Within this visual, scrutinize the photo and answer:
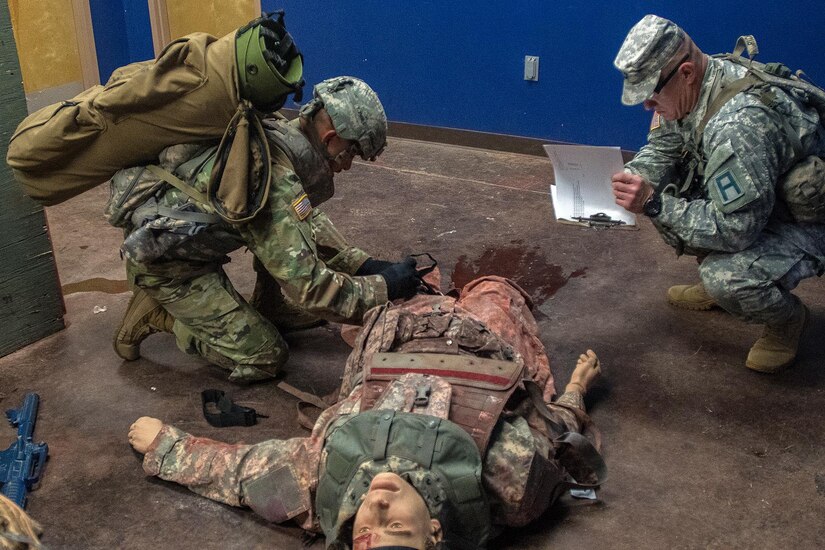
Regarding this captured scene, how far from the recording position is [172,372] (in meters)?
3.58

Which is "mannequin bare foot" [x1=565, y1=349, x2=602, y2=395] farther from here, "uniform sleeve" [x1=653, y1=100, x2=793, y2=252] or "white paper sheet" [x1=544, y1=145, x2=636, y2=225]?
"white paper sheet" [x1=544, y1=145, x2=636, y2=225]

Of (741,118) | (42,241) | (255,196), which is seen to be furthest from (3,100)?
(741,118)


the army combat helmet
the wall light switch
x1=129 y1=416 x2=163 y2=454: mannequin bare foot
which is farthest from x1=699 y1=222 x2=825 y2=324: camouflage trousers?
the wall light switch

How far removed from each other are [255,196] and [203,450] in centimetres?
89

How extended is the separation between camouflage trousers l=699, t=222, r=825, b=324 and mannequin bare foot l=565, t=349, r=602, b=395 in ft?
1.71

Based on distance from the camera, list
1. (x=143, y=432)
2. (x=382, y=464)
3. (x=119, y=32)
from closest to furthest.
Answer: (x=382, y=464) → (x=143, y=432) → (x=119, y=32)

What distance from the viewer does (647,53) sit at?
10.8 ft

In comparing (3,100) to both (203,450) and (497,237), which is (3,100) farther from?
(497,237)

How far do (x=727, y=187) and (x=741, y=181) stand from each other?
0.05 metres

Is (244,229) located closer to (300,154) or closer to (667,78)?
(300,154)

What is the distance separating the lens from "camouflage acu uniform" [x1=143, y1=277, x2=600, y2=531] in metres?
2.48

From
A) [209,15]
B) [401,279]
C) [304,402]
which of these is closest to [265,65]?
[401,279]

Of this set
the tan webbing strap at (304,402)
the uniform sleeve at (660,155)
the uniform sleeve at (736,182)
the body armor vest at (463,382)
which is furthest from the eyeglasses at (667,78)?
the tan webbing strap at (304,402)

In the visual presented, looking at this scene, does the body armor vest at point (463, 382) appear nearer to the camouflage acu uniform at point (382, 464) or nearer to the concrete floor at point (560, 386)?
the camouflage acu uniform at point (382, 464)
